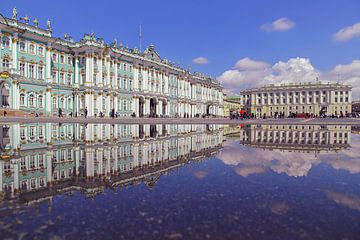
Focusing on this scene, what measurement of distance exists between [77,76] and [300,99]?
112m

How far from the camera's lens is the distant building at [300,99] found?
419 feet

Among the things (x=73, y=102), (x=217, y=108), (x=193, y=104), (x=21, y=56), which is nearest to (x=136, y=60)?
(x=73, y=102)

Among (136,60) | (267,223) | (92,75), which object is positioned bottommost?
(267,223)

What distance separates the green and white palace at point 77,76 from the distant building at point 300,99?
73.9 metres

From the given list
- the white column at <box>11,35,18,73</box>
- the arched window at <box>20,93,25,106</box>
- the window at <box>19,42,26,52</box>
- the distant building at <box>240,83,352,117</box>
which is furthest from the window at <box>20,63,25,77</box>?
the distant building at <box>240,83,352,117</box>

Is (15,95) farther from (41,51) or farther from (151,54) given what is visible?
(151,54)

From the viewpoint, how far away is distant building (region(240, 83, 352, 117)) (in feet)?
419

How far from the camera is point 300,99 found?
13375 cm

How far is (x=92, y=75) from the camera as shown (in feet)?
166

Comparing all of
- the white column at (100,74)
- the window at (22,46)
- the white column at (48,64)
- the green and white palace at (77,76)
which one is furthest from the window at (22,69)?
the white column at (100,74)

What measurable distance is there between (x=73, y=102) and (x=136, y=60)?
58.4 feet

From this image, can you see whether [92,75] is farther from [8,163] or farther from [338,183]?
[338,183]

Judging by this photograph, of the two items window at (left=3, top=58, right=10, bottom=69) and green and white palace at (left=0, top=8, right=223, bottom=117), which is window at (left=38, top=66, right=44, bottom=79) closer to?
green and white palace at (left=0, top=8, right=223, bottom=117)

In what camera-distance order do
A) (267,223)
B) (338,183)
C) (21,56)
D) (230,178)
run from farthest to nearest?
(21,56)
(230,178)
(338,183)
(267,223)
